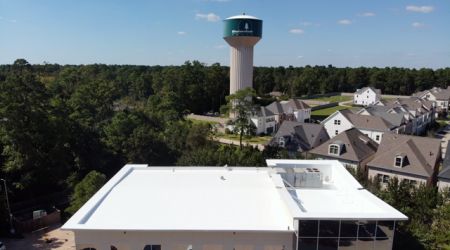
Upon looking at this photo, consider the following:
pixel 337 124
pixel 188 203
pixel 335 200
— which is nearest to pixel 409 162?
pixel 335 200

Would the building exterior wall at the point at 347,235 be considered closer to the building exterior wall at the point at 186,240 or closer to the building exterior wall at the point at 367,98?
the building exterior wall at the point at 186,240

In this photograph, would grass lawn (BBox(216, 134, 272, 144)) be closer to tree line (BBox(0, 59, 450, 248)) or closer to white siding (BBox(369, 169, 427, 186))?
tree line (BBox(0, 59, 450, 248))

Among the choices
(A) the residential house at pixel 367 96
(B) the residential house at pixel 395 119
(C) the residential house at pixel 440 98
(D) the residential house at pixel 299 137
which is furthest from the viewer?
(A) the residential house at pixel 367 96

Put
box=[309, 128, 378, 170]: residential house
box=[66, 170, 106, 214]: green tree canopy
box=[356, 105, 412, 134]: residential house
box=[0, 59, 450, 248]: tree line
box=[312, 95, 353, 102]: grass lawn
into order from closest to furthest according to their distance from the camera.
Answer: box=[66, 170, 106, 214]: green tree canopy < box=[0, 59, 450, 248]: tree line < box=[309, 128, 378, 170]: residential house < box=[356, 105, 412, 134]: residential house < box=[312, 95, 353, 102]: grass lawn

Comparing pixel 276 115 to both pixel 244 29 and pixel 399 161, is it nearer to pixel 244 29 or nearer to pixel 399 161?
pixel 244 29

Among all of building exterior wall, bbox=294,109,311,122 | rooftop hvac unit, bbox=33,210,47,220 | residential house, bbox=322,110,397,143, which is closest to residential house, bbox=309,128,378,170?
residential house, bbox=322,110,397,143

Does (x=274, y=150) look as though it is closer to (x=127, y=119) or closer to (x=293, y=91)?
(x=127, y=119)

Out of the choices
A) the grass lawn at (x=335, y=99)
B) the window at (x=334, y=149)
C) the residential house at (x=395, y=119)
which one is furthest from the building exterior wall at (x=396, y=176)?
the grass lawn at (x=335, y=99)
